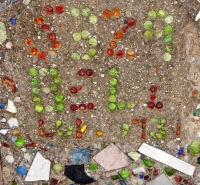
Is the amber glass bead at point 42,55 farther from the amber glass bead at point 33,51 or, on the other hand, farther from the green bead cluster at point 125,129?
the green bead cluster at point 125,129

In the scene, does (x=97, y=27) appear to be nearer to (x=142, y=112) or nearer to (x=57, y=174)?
(x=142, y=112)

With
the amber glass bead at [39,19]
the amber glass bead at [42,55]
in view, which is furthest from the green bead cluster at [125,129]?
the amber glass bead at [39,19]

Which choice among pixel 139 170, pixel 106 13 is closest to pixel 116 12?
pixel 106 13

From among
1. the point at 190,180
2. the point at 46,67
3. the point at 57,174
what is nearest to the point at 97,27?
the point at 46,67

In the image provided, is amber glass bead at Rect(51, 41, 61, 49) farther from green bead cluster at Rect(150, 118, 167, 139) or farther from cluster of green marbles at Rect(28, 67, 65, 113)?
green bead cluster at Rect(150, 118, 167, 139)

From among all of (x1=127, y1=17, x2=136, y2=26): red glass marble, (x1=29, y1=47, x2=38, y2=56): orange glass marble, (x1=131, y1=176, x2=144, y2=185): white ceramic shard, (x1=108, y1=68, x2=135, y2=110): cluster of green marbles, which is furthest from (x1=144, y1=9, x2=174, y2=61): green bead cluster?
(x1=131, y1=176, x2=144, y2=185): white ceramic shard
